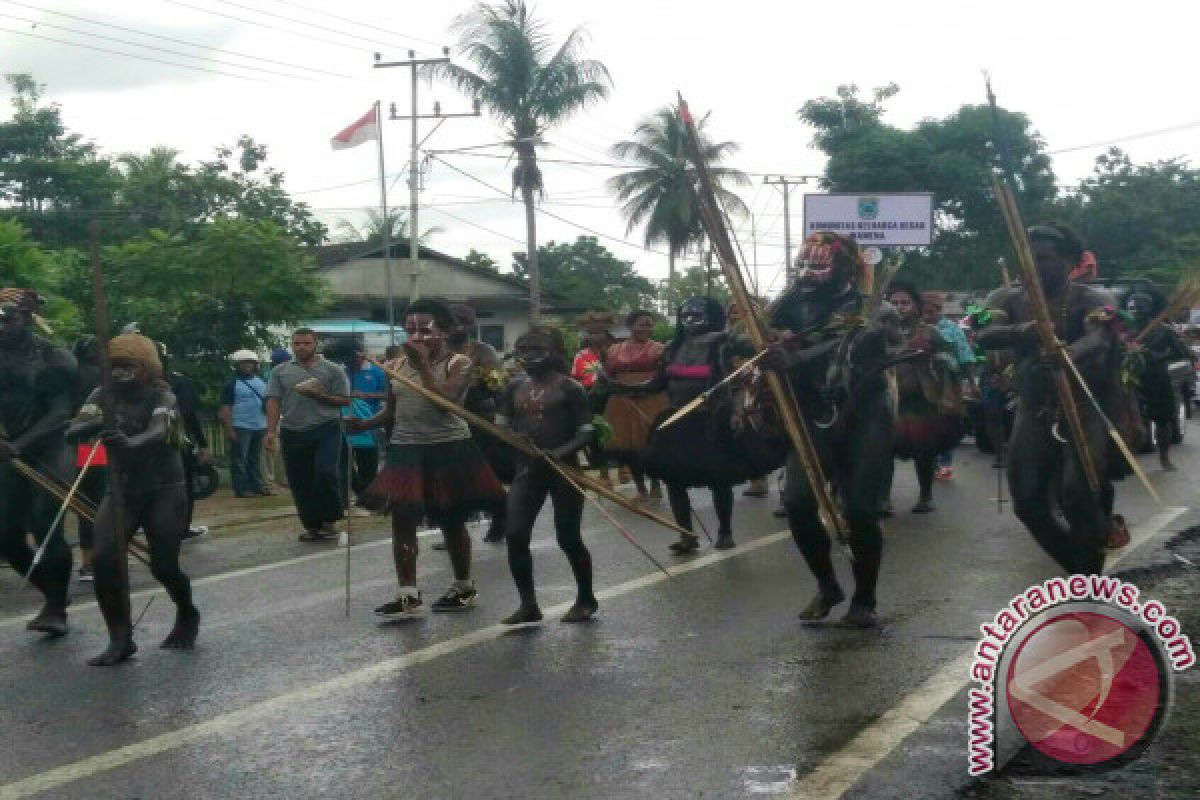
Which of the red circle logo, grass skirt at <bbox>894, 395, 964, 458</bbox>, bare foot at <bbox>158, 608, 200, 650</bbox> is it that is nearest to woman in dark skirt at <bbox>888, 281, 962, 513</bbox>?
grass skirt at <bbox>894, 395, 964, 458</bbox>

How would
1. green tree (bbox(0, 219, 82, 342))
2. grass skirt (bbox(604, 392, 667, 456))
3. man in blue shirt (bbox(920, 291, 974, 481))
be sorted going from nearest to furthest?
grass skirt (bbox(604, 392, 667, 456)) < man in blue shirt (bbox(920, 291, 974, 481)) < green tree (bbox(0, 219, 82, 342))

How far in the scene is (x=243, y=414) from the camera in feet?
56.4

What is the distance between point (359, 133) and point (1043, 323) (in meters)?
31.1

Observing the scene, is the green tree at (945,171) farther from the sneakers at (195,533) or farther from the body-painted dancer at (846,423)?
the body-painted dancer at (846,423)

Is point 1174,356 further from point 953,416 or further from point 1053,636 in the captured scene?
point 1053,636

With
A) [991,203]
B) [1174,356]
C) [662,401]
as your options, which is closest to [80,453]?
[662,401]

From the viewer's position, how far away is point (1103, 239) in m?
60.6

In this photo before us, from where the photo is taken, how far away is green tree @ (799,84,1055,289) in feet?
180

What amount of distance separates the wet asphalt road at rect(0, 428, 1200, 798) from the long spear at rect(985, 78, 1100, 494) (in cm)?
108

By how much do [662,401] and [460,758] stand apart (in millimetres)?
7244

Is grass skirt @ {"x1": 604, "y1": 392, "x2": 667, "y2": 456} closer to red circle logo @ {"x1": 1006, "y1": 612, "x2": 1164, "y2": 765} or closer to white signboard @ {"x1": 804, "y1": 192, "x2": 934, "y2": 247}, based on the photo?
red circle logo @ {"x1": 1006, "y1": 612, "x2": 1164, "y2": 765}

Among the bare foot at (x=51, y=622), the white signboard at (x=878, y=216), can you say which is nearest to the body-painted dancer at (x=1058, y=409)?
the bare foot at (x=51, y=622)

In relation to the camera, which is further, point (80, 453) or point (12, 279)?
point (12, 279)

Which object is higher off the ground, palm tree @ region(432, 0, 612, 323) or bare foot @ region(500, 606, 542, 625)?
palm tree @ region(432, 0, 612, 323)
